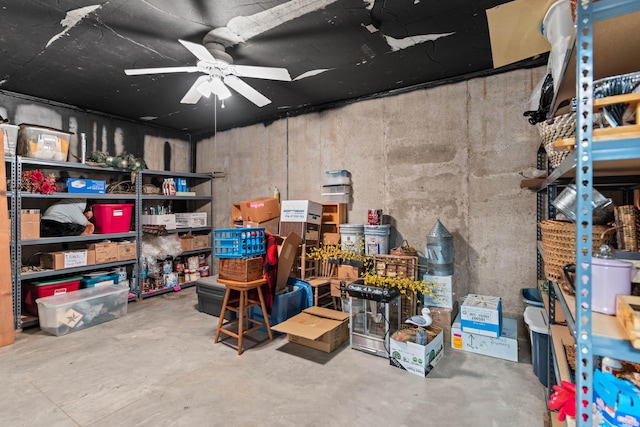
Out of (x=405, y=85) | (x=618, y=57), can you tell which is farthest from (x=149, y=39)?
(x=618, y=57)

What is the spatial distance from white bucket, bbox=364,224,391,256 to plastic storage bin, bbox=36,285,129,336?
3092mm

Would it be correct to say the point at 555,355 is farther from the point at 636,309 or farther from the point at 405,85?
the point at 405,85

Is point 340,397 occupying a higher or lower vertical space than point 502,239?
lower

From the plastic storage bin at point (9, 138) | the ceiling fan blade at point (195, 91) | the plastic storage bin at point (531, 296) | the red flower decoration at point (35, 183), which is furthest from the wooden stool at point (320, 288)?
the plastic storage bin at point (9, 138)

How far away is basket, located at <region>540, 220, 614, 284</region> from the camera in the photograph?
4.42 feet

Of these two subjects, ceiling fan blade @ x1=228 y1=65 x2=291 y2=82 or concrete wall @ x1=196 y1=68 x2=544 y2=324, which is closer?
ceiling fan blade @ x1=228 y1=65 x2=291 y2=82

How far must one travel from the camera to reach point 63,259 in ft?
12.5

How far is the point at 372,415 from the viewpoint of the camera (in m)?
2.02

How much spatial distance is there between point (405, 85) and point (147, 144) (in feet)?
14.0

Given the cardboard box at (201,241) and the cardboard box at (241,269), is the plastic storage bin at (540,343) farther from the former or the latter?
the cardboard box at (201,241)

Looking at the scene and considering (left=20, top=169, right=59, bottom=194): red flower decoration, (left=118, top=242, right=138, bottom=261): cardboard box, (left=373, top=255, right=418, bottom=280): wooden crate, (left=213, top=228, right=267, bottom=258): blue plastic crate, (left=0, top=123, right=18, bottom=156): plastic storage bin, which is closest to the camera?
(left=213, top=228, right=267, bottom=258): blue plastic crate

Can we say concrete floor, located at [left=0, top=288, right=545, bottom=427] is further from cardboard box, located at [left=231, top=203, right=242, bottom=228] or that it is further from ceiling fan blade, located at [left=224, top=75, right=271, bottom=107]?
ceiling fan blade, located at [left=224, top=75, right=271, bottom=107]

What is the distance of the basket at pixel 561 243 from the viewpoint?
135 cm

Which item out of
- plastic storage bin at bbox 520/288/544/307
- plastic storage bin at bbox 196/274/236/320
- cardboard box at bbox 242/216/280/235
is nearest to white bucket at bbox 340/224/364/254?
cardboard box at bbox 242/216/280/235
